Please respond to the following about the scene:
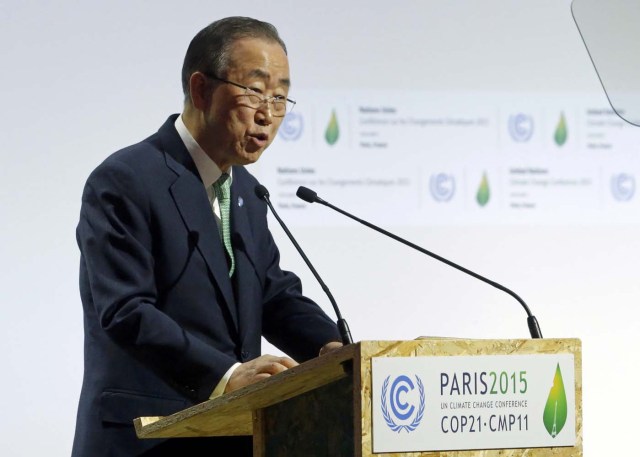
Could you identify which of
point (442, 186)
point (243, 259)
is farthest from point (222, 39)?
point (442, 186)

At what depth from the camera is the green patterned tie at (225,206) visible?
249cm

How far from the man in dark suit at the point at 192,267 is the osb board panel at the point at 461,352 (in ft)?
1.40

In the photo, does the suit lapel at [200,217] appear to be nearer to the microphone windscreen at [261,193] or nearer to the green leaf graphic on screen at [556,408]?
the microphone windscreen at [261,193]

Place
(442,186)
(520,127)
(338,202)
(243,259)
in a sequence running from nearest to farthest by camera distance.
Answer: (243,259) → (338,202) → (442,186) → (520,127)

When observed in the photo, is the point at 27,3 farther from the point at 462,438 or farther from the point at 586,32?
the point at 462,438

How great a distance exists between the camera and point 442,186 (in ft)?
14.2

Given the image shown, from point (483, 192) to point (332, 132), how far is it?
0.65 meters

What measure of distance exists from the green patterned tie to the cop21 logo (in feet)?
2.85

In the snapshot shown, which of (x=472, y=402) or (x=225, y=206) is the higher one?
(x=225, y=206)

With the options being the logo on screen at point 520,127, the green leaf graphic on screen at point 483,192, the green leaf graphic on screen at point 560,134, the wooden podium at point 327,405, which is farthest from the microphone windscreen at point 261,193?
the green leaf graphic on screen at point 560,134

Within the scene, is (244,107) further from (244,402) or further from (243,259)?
(244,402)

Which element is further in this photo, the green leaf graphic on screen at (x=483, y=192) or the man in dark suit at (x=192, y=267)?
the green leaf graphic on screen at (x=483, y=192)

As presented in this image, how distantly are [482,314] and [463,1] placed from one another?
123 cm

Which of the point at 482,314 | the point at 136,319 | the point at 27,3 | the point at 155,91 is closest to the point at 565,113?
the point at 482,314
